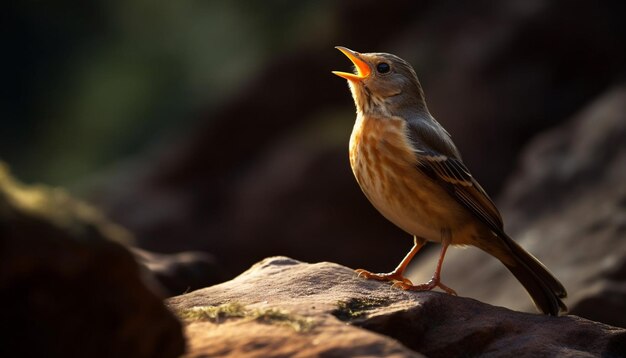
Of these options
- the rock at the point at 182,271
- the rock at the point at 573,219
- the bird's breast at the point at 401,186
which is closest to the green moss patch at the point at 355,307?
the bird's breast at the point at 401,186

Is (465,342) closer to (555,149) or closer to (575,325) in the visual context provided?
(575,325)

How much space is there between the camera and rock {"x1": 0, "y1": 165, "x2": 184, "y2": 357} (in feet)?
9.82

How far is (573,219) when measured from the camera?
352 inches

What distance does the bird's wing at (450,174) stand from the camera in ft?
20.8

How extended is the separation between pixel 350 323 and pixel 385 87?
9.90 feet

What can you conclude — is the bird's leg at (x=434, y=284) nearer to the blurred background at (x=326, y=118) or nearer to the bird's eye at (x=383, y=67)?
the bird's eye at (x=383, y=67)

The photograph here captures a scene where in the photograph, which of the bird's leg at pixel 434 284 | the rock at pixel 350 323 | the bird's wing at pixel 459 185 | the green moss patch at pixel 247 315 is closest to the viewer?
the rock at pixel 350 323

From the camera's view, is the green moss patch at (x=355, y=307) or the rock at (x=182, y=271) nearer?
the green moss patch at (x=355, y=307)

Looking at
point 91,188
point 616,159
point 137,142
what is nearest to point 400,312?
point 616,159

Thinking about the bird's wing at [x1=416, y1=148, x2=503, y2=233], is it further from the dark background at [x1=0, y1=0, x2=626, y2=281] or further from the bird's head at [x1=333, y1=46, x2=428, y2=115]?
the dark background at [x1=0, y1=0, x2=626, y2=281]

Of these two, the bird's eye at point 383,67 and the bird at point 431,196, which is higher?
the bird's eye at point 383,67

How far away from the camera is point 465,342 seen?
15.7ft

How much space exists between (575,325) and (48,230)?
11.3ft

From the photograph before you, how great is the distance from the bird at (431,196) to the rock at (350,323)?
0.87 metres
